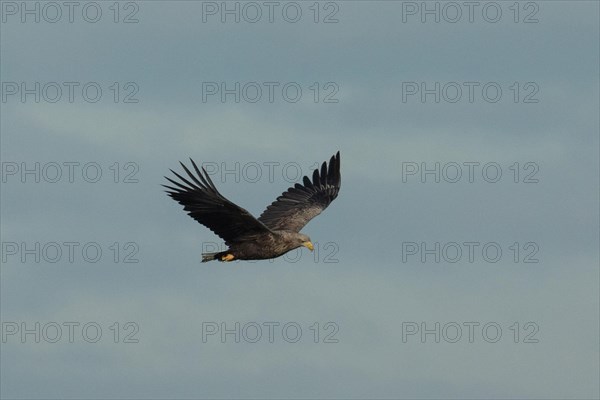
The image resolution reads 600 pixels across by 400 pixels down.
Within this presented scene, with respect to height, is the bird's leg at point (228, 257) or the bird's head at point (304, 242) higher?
the bird's head at point (304, 242)

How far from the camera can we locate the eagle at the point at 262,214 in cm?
3009

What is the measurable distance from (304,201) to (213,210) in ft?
21.0

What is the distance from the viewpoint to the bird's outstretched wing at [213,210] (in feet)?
97.7

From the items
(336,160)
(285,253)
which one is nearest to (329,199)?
(336,160)

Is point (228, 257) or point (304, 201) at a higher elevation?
point (304, 201)

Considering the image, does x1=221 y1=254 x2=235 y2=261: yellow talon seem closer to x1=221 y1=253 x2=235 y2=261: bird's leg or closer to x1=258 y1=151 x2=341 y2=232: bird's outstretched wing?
x1=221 y1=253 x2=235 y2=261: bird's leg

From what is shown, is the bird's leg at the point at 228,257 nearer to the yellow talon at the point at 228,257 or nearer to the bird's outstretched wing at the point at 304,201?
the yellow talon at the point at 228,257

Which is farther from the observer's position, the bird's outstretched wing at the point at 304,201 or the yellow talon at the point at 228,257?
the bird's outstretched wing at the point at 304,201

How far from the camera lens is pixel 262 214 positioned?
3588 cm

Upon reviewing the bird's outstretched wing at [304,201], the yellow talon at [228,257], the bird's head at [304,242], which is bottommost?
the yellow talon at [228,257]

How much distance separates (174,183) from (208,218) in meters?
1.30

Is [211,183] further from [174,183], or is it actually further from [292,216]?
[292,216]

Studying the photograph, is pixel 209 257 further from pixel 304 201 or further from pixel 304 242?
pixel 304 201

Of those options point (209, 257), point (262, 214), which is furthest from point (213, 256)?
point (262, 214)
